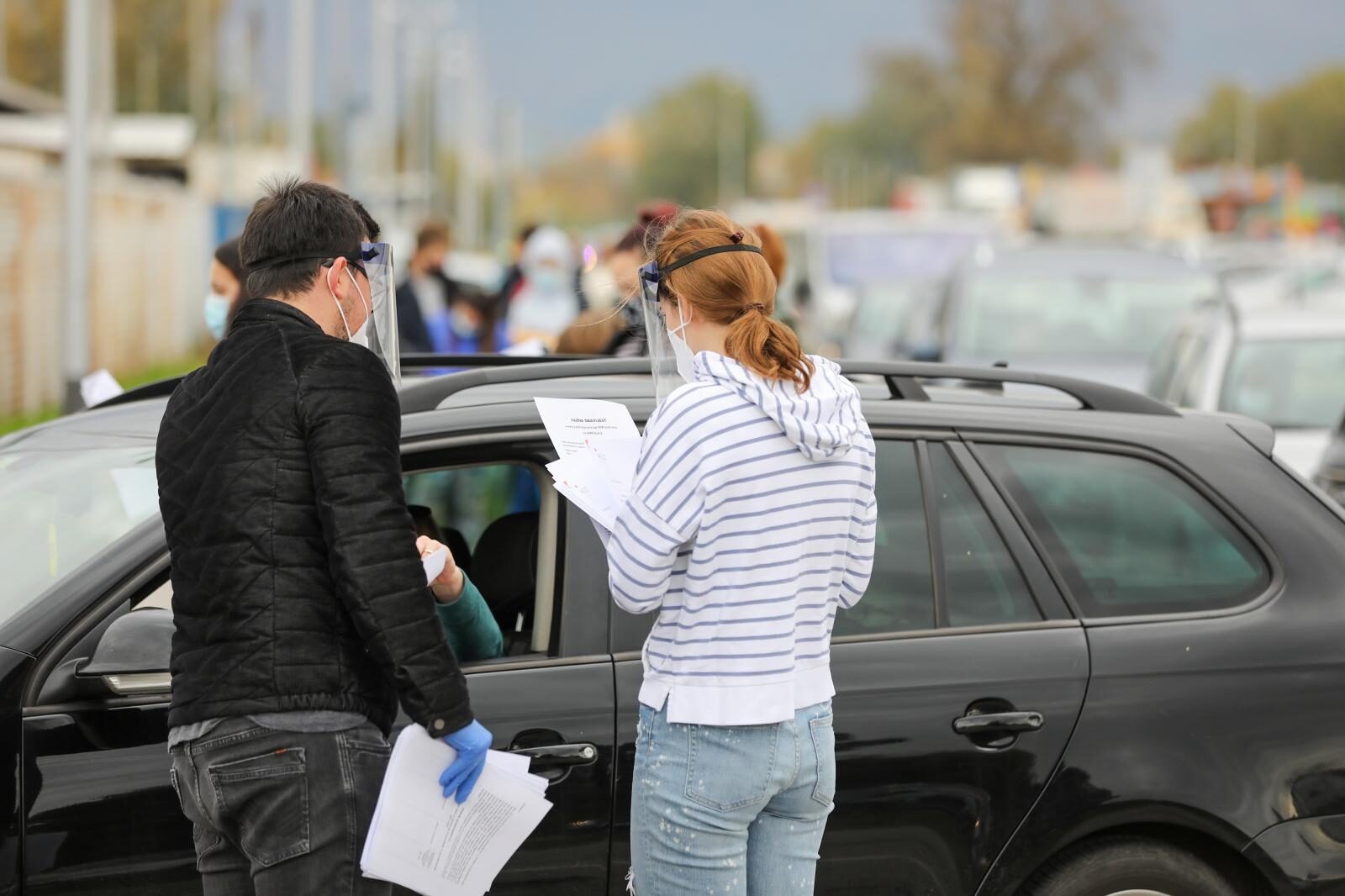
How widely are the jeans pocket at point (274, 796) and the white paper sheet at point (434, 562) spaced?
38 cm

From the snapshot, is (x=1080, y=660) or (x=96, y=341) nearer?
(x=1080, y=660)

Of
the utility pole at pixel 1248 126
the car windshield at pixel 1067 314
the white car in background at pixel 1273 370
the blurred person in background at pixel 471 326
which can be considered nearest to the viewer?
the white car in background at pixel 1273 370

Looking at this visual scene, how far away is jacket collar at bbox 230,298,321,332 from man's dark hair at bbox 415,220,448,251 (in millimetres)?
9376

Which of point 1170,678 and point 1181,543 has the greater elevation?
point 1181,543

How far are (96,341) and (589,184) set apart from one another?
16177cm

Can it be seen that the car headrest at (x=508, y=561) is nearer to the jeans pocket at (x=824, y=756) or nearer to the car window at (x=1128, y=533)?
the jeans pocket at (x=824, y=756)

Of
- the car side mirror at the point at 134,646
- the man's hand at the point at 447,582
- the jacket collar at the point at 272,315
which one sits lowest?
the car side mirror at the point at 134,646

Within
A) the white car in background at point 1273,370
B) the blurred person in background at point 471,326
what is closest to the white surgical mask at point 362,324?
the white car in background at point 1273,370

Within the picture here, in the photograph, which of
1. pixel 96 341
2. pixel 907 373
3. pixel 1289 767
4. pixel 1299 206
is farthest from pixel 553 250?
pixel 1299 206

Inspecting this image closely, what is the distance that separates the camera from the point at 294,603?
9.06 ft

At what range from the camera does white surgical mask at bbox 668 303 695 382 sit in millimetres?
3035

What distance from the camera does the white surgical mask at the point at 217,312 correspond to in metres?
5.89

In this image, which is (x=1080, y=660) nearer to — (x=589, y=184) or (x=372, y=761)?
(x=372, y=761)

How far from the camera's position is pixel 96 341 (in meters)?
22.6
